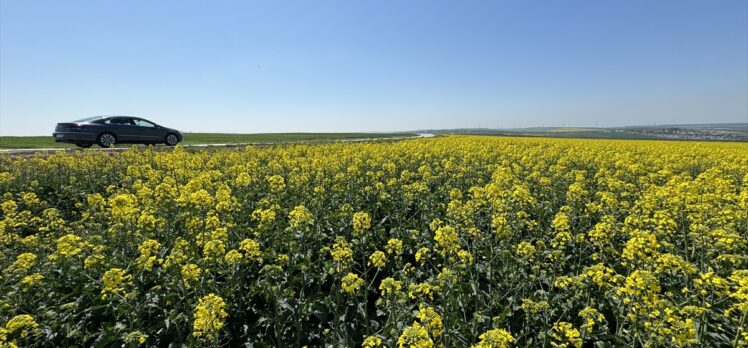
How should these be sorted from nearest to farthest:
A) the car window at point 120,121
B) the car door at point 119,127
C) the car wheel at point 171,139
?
the car door at point 119,127
the car window at point 120,121
the car wheel at point 171,139

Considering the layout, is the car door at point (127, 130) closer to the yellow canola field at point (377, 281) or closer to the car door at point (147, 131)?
the car door at point (147, 131)

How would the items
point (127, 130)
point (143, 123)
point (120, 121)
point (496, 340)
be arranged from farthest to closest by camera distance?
point (143, 123) → point (127, 130) → point (120, 121) → point (496, 340)

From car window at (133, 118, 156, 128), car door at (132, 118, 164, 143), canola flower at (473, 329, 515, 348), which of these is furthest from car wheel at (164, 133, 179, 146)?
canola flower at (473, 329, 515, 348)

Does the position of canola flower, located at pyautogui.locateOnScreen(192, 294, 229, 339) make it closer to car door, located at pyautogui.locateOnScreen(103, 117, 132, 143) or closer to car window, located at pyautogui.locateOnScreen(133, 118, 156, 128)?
car door, located at pyautogui.locateOnScreen(103, 117, 132, 143)

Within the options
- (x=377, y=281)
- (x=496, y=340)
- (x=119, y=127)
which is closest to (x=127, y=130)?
(x=119, y=127)

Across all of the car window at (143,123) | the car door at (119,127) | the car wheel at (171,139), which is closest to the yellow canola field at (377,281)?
the car door at (119,127)

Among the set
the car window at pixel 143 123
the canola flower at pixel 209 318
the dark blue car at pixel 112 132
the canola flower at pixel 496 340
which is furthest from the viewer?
the car window at pixel 143 123

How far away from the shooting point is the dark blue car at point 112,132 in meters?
18.0

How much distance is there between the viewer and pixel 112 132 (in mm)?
19016

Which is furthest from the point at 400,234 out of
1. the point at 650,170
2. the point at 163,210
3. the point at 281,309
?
the point at 650,170

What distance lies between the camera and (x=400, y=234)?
621 cm

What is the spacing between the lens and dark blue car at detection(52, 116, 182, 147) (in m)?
18.0

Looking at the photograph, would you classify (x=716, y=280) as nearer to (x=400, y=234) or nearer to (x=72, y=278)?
(x=400, y=234)

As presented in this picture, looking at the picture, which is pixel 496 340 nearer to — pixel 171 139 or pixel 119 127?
pixel 119 127
